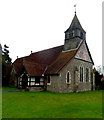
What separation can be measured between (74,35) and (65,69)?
7.79 meters

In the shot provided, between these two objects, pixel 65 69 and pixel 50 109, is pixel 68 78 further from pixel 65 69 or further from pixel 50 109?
pixel 50 109

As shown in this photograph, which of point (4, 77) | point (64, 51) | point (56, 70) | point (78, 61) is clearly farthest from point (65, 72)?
point (4, 77)

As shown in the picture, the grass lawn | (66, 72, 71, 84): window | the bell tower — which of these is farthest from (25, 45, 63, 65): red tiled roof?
the grass lawn

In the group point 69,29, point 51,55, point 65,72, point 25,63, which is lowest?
point 65,72

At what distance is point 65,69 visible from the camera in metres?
21.0

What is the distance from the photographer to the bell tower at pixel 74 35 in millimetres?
25062

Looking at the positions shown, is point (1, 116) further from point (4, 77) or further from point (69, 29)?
point (4, 77)

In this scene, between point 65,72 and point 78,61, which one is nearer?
point 65,72

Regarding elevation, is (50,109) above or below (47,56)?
below

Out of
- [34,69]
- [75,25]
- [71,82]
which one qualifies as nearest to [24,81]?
[34,69]

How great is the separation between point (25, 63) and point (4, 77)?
1282 centimetres

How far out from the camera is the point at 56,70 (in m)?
20.7

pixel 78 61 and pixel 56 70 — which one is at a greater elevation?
pixel 78 61

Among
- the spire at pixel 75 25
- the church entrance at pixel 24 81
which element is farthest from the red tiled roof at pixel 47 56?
the church entrance at pixel 24 81
